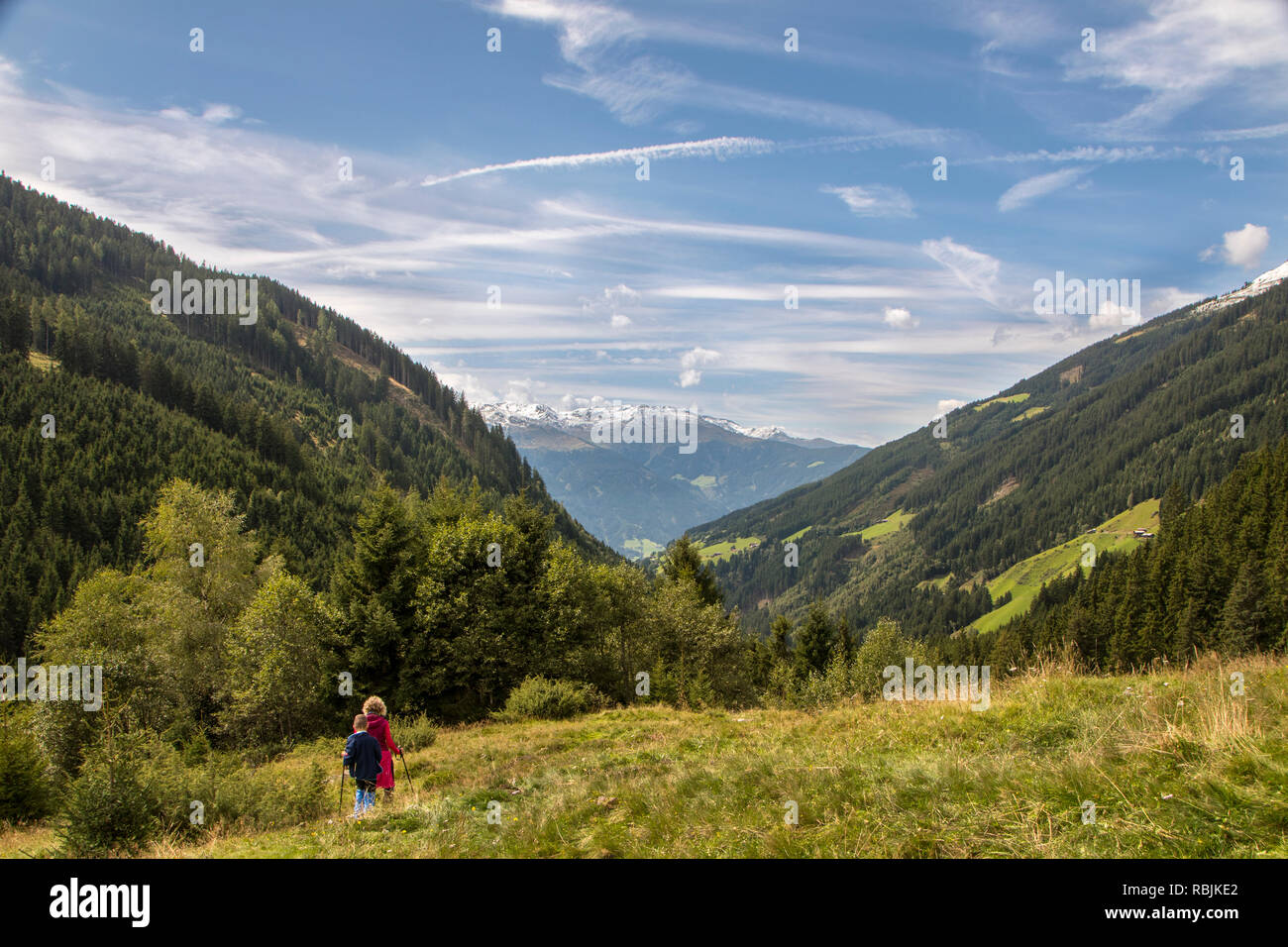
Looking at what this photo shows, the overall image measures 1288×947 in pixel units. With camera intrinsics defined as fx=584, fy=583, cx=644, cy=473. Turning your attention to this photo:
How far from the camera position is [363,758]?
12609mm

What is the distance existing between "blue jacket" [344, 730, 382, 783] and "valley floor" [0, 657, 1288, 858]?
1.19 metres

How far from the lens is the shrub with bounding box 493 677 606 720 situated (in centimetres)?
2666

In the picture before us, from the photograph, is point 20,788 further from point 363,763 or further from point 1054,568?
point 1054,568

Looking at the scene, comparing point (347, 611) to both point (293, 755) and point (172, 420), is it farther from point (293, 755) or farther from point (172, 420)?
point (172, 420)

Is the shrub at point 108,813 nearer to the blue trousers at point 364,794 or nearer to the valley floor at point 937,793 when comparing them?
the valley floor at point 937,793

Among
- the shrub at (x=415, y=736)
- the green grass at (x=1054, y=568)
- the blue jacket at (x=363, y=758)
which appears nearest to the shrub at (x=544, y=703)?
the shrub at (x=415, y=736)

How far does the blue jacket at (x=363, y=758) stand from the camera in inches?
491

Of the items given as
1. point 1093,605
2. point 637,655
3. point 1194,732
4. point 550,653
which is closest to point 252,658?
point 550,653

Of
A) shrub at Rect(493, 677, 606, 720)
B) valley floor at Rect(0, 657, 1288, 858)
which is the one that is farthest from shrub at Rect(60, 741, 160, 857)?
shrub at Rect(493, 677, 606, 720)

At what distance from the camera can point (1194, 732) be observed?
24.4 feet

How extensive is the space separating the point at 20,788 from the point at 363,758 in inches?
563

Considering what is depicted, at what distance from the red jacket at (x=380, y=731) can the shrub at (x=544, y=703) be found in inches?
530

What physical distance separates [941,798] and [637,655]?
129 feet

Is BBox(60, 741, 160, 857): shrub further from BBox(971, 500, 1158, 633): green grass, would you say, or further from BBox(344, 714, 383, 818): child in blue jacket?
BBox(971, 500, 1158, 633): green grass
